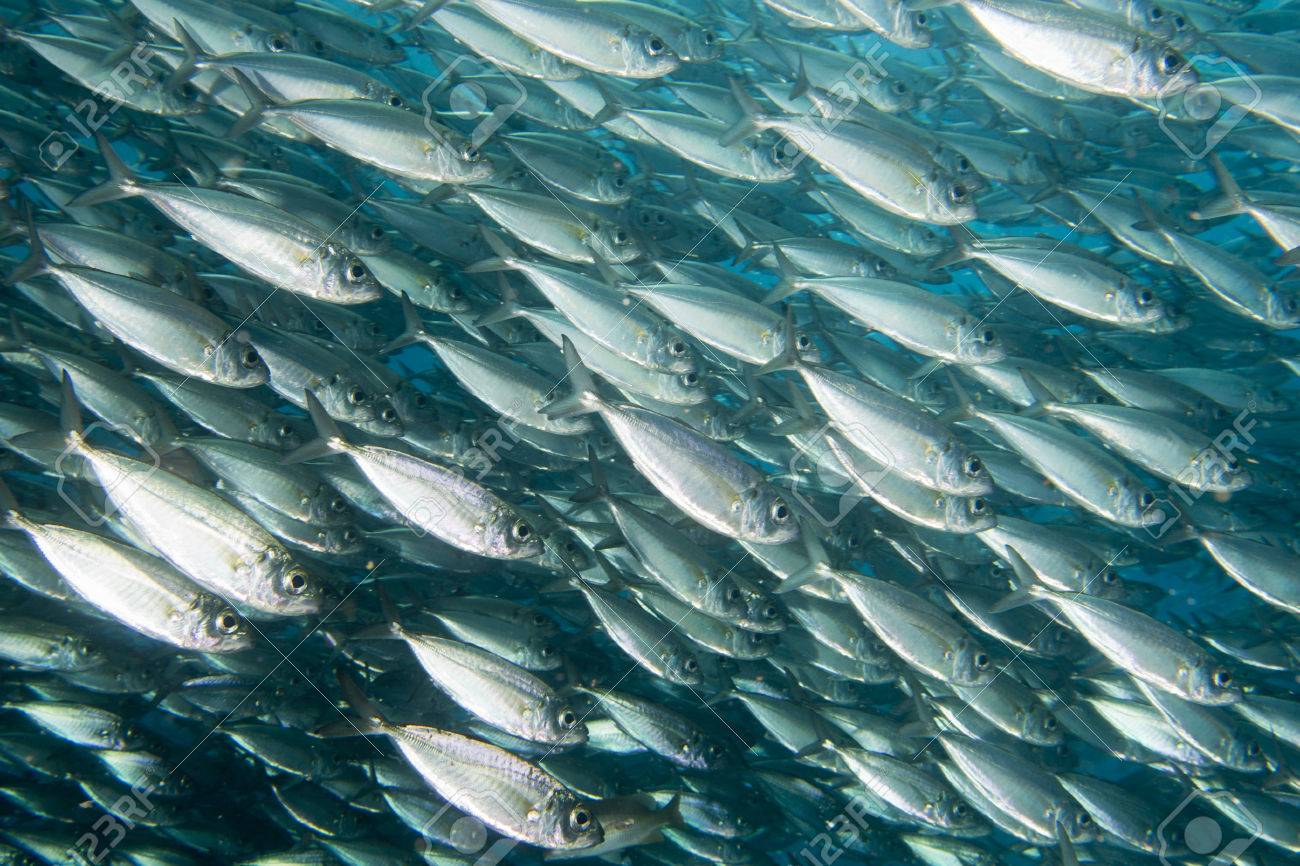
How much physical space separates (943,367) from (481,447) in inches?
134

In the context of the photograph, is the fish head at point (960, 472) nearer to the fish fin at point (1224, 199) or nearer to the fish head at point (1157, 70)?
the fish head at point (1157, 70)

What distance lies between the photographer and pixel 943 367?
5.05 m

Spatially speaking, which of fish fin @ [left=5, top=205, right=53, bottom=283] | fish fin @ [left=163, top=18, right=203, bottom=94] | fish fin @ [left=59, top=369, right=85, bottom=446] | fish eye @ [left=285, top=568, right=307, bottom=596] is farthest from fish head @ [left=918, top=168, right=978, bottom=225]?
fish fin @ [left=5, top=205, right=53, bottom=283]

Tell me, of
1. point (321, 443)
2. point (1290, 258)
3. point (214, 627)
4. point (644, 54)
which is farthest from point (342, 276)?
point (1290, 258)

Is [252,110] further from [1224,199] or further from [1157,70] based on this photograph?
[1224,199]

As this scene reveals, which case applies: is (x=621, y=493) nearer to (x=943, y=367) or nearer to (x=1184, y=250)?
(x=943, y=367)

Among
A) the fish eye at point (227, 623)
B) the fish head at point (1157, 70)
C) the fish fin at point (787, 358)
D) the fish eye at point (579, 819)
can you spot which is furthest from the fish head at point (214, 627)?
the fish head at point (1157, 70)

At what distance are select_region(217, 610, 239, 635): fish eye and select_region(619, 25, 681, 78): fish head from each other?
350 cm

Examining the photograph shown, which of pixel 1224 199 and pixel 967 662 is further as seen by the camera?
pixel 1224 199

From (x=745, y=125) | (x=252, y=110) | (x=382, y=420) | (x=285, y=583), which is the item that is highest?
(x=252, y=110)

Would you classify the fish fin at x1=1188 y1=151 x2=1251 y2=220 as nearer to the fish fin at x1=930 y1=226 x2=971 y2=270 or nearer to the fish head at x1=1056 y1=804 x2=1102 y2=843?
the fish fin at x1=930 y1=226 x2=971 y2=270

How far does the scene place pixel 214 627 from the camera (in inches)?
105

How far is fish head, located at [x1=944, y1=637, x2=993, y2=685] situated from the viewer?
3805 mm

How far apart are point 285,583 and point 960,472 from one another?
3235 millimetres
